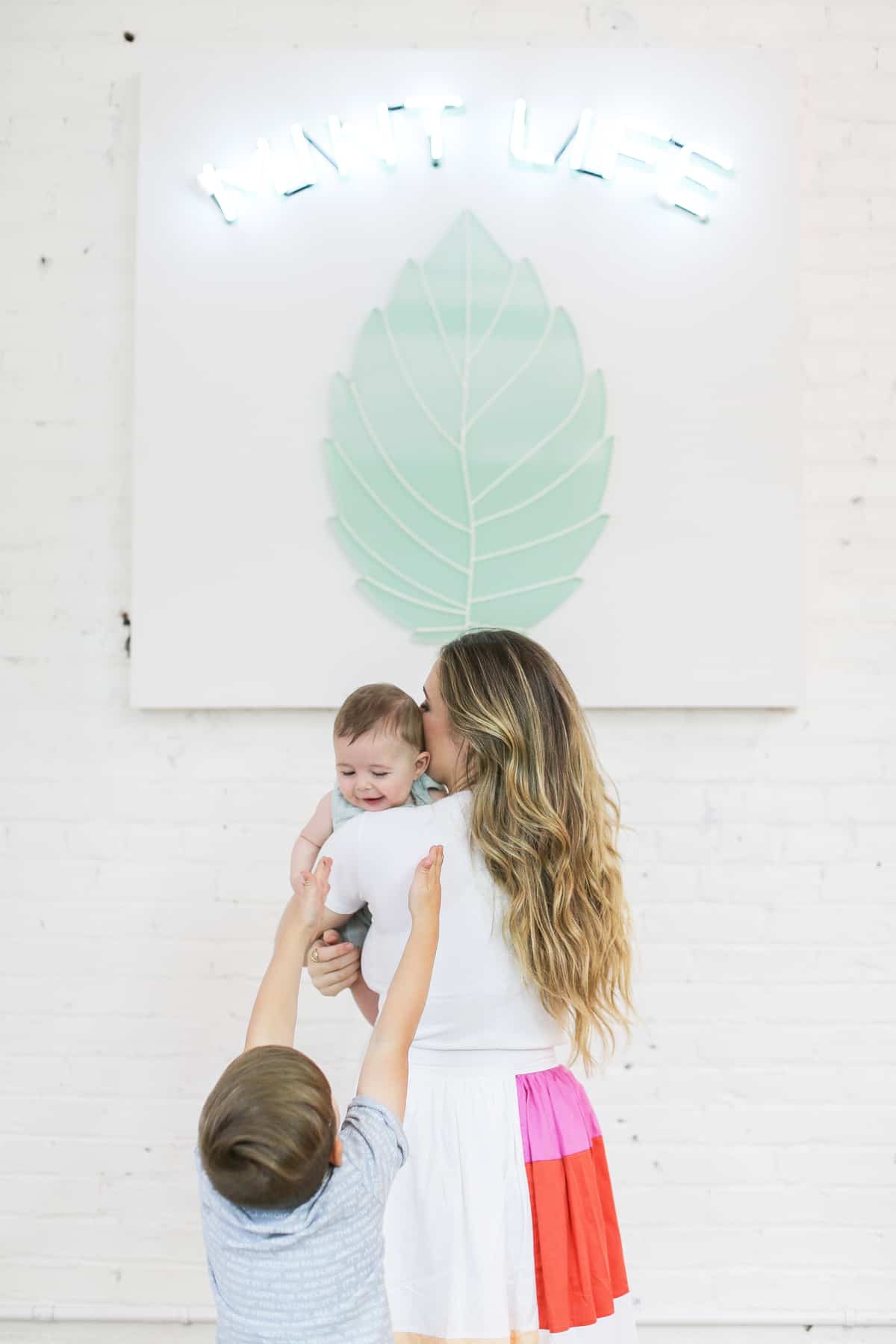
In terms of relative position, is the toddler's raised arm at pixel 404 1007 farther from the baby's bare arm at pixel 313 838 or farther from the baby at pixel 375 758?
the baby's bare arm at pixel 313 838

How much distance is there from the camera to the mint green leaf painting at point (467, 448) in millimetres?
2348

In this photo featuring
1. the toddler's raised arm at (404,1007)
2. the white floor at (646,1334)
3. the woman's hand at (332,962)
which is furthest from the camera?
the white floor at (646,1334)

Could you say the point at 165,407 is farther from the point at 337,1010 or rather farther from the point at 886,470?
the point at 886,470

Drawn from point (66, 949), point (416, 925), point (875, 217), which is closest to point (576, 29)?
point (875, 217)

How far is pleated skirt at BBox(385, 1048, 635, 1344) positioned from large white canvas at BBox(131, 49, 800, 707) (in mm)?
1054

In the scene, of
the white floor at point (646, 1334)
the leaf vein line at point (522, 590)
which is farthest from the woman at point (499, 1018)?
the white floor at point (646, 1334)

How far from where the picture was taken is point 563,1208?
1.44 meters

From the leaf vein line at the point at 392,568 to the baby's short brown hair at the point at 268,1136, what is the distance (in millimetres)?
1358

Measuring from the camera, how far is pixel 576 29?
8.01ft

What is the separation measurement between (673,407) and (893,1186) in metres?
1.65

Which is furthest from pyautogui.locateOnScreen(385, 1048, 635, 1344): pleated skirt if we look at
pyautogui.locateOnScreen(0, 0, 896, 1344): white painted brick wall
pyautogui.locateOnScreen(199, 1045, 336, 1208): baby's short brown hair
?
pyautogui.locateOnScreen(0, 0, 896, 1344): white painted brick wall

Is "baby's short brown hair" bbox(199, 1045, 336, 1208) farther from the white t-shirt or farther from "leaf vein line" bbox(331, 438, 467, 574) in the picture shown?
"leaf vein line" bbox(331, 438, 467, 574)

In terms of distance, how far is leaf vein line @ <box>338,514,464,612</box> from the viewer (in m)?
2.35

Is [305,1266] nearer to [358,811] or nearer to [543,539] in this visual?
[358,811]
